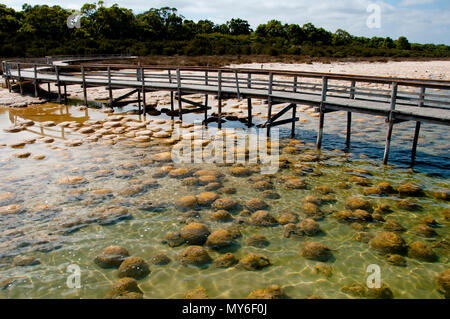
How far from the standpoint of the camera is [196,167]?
1172 centimetres

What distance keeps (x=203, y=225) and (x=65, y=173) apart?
5804mm

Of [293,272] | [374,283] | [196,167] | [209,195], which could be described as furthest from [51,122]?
[374,283]

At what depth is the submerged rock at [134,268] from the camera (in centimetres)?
636

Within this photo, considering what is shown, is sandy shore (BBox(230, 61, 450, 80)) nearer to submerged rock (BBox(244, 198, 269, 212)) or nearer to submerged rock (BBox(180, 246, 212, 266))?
submerged rock (BBox(244, 198, 269, 212))

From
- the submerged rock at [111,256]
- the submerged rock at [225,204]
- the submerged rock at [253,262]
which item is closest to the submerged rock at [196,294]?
the submerged rock at [253,262]

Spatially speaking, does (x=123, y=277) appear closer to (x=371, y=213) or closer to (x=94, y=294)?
(x=94, y=294)

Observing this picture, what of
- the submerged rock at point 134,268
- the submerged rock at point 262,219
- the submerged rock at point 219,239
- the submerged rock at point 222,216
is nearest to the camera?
the submerged rock at point 134,268

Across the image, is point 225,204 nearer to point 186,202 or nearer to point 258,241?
point 186,202

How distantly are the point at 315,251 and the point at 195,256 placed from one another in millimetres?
2326

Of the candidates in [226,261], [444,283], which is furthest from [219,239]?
[444,283]

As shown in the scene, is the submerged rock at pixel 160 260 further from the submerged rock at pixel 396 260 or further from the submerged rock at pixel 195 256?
the submerged rock at pixel 396 260

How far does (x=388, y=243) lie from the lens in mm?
7066

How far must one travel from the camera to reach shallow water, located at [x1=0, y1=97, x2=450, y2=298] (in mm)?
6152

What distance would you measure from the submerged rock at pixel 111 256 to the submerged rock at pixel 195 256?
3.75 feet
